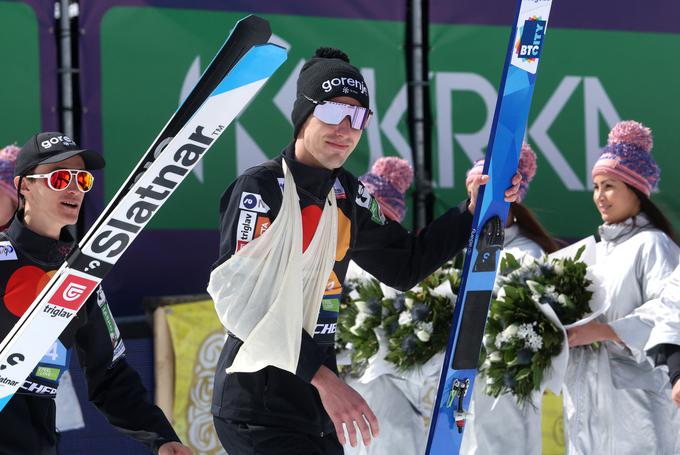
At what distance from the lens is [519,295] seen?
537 centimetres

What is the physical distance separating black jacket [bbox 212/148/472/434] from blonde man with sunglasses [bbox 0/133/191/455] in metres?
0.29

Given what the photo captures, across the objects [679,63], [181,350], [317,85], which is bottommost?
[181,350]

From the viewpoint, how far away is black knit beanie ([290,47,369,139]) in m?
3.79

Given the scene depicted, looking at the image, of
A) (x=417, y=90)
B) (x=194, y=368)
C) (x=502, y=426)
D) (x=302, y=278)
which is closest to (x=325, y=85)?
(x=302, y=278)

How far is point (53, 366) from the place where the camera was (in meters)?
3.69

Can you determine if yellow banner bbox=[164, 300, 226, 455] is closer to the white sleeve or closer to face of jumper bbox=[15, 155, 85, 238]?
the white sleeve

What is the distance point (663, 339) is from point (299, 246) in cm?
134

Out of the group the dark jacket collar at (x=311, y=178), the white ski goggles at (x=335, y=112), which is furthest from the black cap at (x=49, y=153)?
the white ski goggles at (x=335, y=112)

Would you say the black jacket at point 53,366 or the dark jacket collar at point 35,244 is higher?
the dark jacket collar at point 35,244

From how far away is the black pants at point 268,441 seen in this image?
3.64 meters

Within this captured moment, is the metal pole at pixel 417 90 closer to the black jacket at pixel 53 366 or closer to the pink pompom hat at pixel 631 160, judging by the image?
the pink pompom hat at pixel 631 160

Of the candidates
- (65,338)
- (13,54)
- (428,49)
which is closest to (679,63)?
(428,49)

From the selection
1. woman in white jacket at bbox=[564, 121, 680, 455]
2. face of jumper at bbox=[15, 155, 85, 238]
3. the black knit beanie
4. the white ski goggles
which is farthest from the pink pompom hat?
face of jumper at bbox=[15, 155, 85, 238]

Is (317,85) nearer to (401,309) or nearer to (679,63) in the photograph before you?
(401,309)
